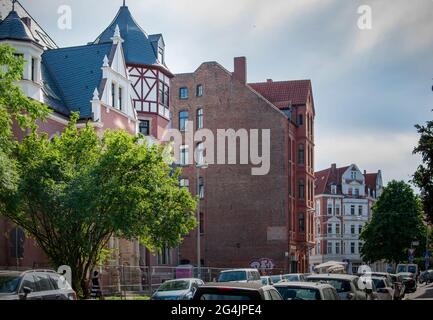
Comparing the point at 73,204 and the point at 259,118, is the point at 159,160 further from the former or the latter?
the point at 259,118

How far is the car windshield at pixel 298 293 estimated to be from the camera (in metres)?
12.9

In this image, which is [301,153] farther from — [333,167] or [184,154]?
[333,167]

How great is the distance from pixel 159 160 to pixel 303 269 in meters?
41.3

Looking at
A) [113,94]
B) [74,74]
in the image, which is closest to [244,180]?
[113,94]

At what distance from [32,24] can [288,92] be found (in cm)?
2980

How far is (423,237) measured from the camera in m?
74.6

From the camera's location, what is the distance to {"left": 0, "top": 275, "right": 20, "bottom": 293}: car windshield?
Result: 12170mm

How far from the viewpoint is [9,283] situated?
1248cm

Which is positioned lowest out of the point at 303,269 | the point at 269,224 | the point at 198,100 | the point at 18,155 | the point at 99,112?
the point at 303,269

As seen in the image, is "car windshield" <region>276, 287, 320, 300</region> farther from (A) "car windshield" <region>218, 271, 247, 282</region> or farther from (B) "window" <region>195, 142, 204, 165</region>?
(B) "window" <region>195, 142, 204, 165</region>

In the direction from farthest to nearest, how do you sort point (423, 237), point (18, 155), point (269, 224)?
→ point (423, 237), point (269, 224), point (18, 155)

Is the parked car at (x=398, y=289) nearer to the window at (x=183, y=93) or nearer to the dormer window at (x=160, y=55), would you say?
the dormer window at (x=160, y=55)
